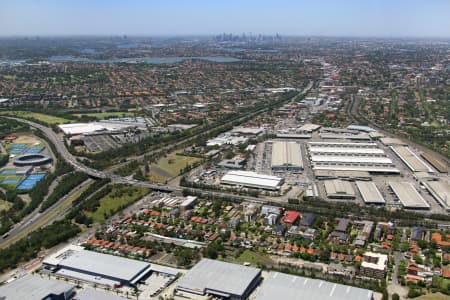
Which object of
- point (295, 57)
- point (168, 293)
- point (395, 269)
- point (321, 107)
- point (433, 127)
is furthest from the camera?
point (295, 57)

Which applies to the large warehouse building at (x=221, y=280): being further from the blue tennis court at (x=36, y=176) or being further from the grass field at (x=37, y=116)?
→ the grass field at (x=37, y=116)

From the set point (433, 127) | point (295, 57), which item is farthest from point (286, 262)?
point (295, 57)

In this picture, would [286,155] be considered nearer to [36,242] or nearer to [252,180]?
[252,180]

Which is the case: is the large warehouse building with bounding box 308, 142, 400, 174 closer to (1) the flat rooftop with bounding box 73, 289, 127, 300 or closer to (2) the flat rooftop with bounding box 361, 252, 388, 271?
(2) the flat rooftop with bounding box 361, 252, 388, 271

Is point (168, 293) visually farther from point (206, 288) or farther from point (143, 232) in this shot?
point (143, 232)

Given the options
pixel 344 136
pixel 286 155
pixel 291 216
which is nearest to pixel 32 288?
pixel 291 216

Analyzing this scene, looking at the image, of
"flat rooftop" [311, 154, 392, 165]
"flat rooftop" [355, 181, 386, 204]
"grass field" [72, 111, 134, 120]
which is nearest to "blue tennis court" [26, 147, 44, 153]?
"grass field" [72, 111, 134, 120]

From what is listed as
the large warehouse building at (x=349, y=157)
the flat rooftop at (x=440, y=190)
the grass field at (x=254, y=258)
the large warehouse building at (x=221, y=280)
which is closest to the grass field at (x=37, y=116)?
the large warehouse building at (x=349, y=157)
